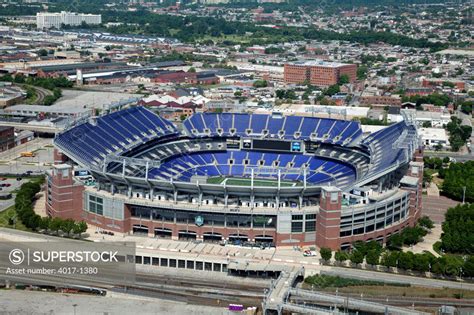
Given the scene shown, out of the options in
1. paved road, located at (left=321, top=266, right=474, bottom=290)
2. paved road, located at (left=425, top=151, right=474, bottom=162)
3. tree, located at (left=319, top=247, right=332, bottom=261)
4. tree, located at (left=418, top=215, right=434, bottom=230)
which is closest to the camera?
paved road, located at (left=321, top=266, right=474, bottom=290)

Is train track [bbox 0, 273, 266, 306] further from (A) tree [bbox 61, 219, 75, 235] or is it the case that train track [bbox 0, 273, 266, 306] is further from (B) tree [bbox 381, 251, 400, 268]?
(B) tree [bbox 381, 251, 400, 268]

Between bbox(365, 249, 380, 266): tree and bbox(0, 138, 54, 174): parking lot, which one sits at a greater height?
bbox(365, 249, 380, 266): tree

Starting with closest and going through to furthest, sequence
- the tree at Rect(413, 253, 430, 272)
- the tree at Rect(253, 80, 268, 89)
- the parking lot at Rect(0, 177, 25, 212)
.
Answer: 1. the tree at Rect(413, 253, 430, 272)
2. the parking lot at Rect(0, 177, 25, 212)
3. the tree at Rect(253, 80, 268, 89)

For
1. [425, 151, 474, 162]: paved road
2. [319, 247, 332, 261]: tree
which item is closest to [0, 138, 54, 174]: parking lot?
[319, 247, 332, 261]: tree

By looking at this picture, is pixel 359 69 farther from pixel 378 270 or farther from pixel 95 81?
pixel 378 270

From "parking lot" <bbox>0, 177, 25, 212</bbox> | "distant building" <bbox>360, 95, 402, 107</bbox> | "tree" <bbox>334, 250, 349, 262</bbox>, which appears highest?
"distant building" <bbox>360, 95, 402, 107</bbox>

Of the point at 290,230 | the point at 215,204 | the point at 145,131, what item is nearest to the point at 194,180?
the point at 215,204
